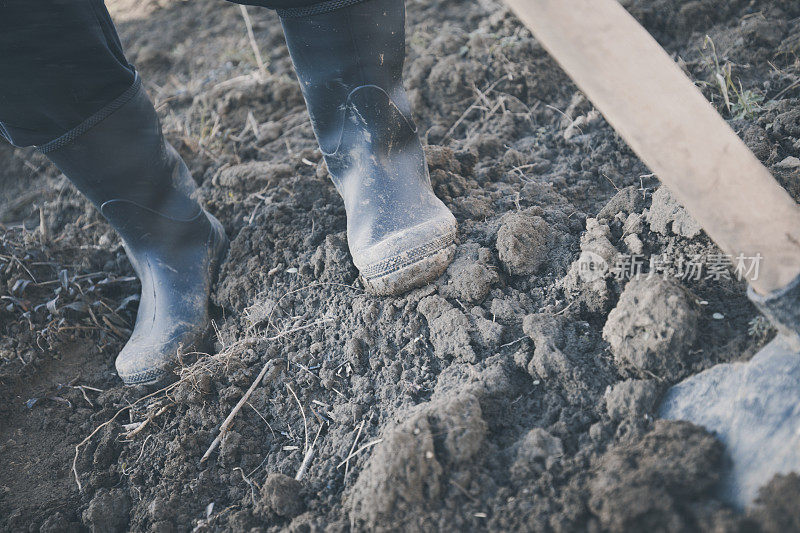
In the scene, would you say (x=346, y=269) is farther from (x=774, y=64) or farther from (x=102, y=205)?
(x=774, y=64)

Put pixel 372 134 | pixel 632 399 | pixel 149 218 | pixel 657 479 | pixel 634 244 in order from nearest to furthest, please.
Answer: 1. pixel 657 479
2. pixel 632 399
3. pixel 634 244
4. pixel 372 134
5. pixel 149 218

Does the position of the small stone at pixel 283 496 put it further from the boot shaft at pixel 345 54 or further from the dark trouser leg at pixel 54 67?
the dark trouser leg at pixel 54 67

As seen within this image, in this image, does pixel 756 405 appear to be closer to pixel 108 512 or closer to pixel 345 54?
pixel 345 54

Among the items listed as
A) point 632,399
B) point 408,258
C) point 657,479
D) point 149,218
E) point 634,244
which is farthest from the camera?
point 149,218

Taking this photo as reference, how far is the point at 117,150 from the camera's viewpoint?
1.65m

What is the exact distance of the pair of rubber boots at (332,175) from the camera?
1.51 metres

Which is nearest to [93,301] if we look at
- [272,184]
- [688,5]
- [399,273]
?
[272,184]

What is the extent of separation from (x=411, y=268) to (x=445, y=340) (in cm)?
21

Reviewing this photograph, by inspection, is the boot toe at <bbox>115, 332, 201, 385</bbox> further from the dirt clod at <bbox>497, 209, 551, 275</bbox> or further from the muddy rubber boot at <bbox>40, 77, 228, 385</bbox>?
the dirt clod at <bbox>497, 209, 551, 275</bbox>

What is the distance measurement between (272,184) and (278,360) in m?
0.80

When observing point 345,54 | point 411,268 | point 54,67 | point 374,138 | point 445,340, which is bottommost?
point 445,340


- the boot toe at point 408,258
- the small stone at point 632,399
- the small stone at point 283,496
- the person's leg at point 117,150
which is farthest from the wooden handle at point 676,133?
the person's leg at point 117,150

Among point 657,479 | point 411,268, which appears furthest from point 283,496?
point 657,479

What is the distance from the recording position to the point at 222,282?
6.22 feet
